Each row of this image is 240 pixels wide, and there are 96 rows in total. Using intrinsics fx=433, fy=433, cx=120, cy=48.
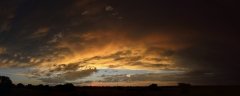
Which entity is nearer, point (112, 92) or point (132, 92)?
point (132, 92)

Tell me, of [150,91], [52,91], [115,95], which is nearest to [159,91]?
[150,91]

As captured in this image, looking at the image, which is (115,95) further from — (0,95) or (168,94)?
(0,95)

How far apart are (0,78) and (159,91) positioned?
37.0 meters

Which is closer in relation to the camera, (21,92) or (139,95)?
(139,95)

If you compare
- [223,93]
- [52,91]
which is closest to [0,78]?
[52,91]

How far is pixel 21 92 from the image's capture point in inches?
3915

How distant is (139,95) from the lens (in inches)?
3588

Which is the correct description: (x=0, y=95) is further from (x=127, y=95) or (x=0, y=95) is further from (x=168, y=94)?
(x=168, y=94)

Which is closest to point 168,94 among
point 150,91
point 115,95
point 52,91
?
point 150,91

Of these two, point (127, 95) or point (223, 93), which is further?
point (223, 93)

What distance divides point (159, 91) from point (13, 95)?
3377 centimetres

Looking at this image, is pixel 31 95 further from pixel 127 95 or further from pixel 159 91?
pixel 159 91

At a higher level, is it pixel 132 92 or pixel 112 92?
pixel 112 92

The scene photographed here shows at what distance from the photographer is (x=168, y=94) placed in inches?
3792
